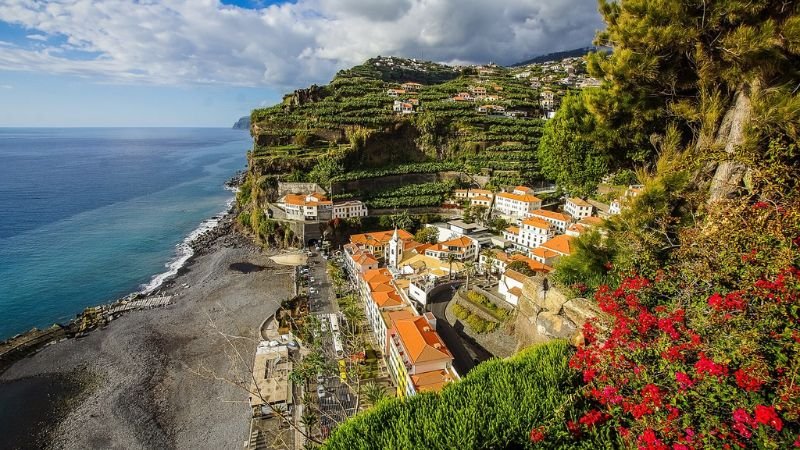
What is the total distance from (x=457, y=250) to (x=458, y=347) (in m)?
13.0

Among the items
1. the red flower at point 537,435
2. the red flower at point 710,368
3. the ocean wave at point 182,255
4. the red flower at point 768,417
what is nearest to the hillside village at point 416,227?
the red flower at point 537,435

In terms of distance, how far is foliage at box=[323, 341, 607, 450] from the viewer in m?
5.75

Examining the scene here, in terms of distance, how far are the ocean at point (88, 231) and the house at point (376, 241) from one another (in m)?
17.8

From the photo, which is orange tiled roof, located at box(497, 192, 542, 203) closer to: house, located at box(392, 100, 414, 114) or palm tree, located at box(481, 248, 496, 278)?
palm tree, located at box(481, 248, 496, 278)

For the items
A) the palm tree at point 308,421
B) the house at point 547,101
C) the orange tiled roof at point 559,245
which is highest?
the house at point 547,101

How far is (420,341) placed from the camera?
1641 cm

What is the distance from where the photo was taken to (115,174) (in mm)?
85062

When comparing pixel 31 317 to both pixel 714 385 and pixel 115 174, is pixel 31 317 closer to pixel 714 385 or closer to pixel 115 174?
pixel 714 385

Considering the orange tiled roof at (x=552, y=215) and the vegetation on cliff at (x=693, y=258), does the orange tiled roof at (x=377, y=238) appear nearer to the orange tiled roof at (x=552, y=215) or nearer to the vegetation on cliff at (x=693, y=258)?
the orange tiled roof at (x=552, y=215)

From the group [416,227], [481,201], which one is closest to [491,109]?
[481,201]

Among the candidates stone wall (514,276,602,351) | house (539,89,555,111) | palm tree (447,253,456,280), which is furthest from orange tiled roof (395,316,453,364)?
house (539,89,555,111)

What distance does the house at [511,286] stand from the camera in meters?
18.9

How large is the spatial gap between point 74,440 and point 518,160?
4661 centimetres

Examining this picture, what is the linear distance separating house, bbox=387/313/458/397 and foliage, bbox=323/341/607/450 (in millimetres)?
8764
